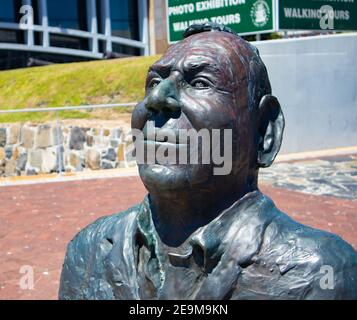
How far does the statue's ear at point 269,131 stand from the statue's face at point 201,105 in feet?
0.28

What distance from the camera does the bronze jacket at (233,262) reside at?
1.72m

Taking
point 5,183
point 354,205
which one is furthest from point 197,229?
point 5,183

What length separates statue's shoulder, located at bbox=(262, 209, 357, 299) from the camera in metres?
1.70

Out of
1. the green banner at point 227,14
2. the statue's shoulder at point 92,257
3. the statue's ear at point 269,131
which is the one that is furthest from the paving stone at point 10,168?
the statue's ear at point 269,131

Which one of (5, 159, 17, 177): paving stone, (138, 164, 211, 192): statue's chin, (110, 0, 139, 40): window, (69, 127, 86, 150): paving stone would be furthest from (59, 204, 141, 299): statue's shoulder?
(110, 0, 139, 40): window

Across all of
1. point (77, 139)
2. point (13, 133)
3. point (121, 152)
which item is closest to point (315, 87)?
point (121, 152)

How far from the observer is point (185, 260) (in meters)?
1.85

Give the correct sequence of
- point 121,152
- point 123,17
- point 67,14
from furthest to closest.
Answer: point 123,17
point 67,14
point 121,152

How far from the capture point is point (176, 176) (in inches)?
69.9

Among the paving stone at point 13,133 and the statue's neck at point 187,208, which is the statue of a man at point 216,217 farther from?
the paving stone at point 13,133

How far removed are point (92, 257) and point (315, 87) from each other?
10788 mm

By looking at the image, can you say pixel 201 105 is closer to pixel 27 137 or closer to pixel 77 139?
pixel 77 139

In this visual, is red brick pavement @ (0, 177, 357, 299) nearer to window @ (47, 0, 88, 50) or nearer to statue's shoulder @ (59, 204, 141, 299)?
statue's shoulder @ (59, 204, 141, 299)

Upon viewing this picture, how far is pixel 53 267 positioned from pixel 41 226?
1597mm
